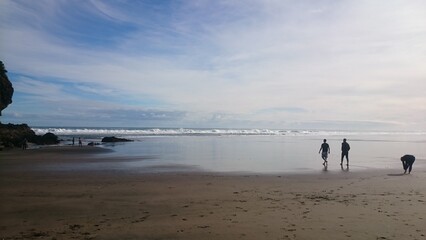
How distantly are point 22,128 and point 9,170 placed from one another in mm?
34233

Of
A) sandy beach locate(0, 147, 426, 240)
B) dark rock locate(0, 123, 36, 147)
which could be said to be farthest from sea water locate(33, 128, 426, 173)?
dark rock locate(0, 123, 36, 147)

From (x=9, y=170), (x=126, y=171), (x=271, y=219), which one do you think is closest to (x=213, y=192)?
(x=271, y=219)

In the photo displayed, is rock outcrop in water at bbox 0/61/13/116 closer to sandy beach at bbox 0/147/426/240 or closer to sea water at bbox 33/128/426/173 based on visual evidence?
sea water at bbox 33/128/426/173

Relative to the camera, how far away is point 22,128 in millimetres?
52125

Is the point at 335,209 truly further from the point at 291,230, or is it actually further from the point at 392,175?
the point at 392,175

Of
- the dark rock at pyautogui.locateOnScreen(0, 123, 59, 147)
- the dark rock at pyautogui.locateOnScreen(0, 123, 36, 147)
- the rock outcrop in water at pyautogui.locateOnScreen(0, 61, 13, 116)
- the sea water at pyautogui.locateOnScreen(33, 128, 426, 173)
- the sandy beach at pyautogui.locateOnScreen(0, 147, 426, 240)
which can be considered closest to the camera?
the sandy beach at pyautogui.locateOnScreen(0, 147, 426, 240)

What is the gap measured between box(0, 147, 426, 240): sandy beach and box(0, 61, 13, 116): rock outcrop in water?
34109 mm

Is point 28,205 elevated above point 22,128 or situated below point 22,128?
below

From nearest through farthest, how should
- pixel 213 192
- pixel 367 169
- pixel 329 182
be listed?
1. pixel 213 192
2. pixel 329 182
3. pixel 367 169

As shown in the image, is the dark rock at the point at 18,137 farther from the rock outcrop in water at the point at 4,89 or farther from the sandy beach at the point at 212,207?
the sandy beach at the point at 212,207

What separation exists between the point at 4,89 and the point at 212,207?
46.0 metres

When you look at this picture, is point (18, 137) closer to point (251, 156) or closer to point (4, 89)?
point (4, 89)

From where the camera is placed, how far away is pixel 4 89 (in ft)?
158

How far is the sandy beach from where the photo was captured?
28.4 feet
